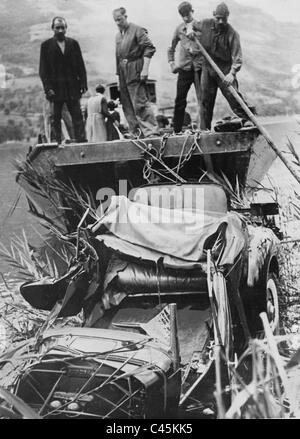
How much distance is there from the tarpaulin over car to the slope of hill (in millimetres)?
2403

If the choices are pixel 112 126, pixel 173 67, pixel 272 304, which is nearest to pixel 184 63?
pixel 173 67

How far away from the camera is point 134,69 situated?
7453 millimetres

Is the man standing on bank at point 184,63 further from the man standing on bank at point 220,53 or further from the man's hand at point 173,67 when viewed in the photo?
the man standing on bank at point 220,53

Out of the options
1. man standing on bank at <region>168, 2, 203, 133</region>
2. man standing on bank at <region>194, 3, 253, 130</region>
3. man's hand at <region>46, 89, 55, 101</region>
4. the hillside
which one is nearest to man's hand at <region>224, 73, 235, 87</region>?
man standing on bank at <region>194, 3, 253, 130</region>

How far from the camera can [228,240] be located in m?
4.77

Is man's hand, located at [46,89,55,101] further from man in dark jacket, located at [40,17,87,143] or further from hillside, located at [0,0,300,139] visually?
hillside, located at [0,0,300,139]

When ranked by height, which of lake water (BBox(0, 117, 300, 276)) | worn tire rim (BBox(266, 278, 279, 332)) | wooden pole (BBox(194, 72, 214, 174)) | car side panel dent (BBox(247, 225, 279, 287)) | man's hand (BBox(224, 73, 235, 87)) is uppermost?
man's hand (BBox(224, 73, 235, 87))

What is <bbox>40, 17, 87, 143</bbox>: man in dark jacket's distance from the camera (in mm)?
7215

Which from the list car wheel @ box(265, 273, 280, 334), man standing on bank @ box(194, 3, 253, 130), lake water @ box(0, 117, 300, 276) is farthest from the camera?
lake water @ box(0, 117, 300, 276)

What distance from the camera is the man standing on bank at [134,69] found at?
723 cm

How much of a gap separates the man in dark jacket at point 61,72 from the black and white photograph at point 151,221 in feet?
0.06

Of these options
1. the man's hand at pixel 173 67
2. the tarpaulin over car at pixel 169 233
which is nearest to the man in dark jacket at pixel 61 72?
the man's hand at pixel 173 67
